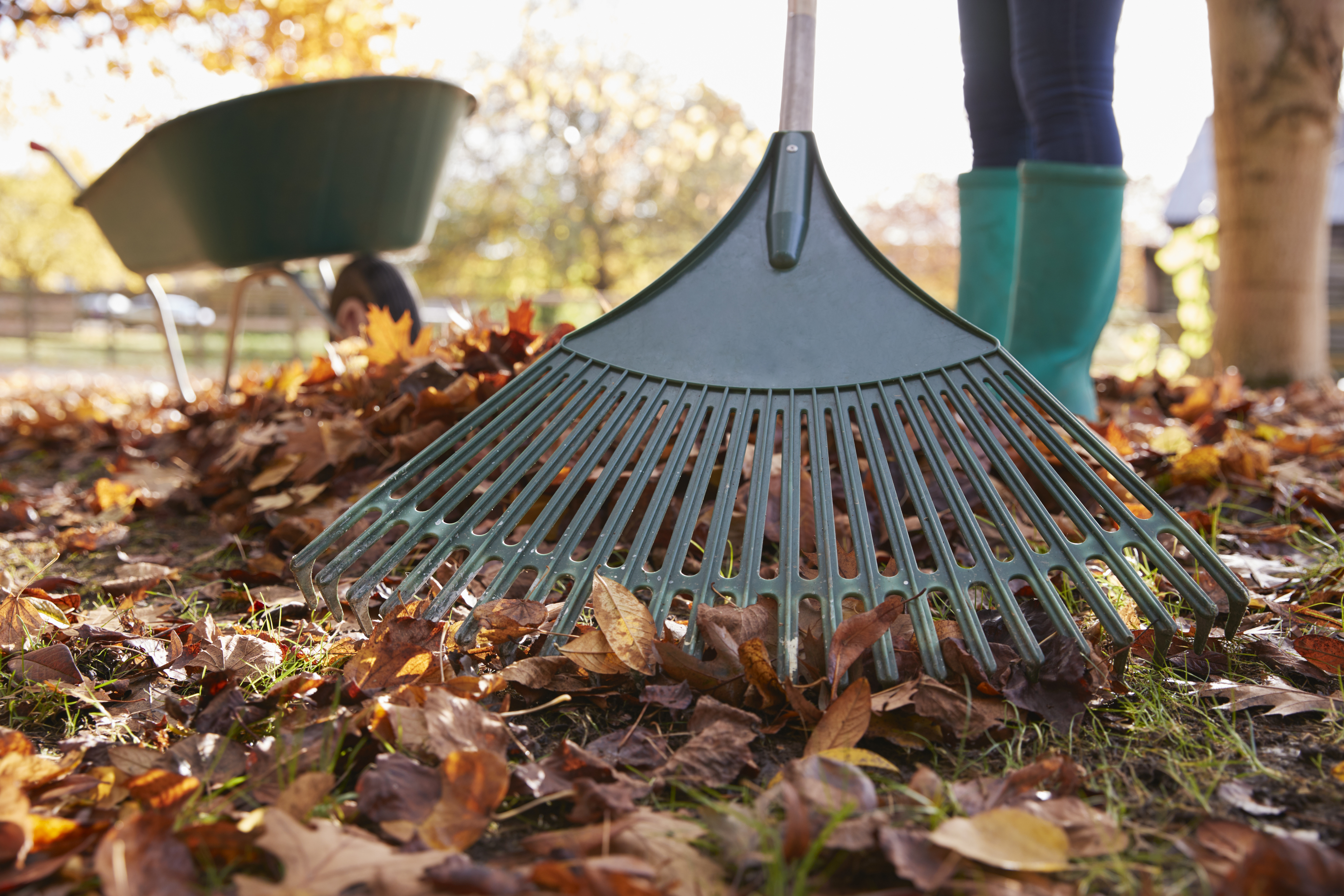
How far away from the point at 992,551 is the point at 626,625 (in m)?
0.42

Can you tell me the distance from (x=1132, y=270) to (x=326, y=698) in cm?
2365

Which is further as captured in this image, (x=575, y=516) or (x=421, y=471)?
(x=421, y=471)

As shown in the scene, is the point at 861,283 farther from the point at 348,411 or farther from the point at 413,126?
the point at 413,126

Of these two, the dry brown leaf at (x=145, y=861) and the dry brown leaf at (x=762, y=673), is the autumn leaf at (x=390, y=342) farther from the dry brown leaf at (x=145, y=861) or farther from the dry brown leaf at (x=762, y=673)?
the dry brown leaf at (x=145, y=861)

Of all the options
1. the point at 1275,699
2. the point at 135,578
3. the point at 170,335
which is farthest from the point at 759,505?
the point at 170,335

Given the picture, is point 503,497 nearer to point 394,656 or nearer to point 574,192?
point 394,656

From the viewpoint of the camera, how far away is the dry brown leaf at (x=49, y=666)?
35.9 inches

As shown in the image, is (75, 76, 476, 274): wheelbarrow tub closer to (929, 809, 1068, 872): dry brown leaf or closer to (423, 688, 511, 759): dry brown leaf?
(423, 688, 511, 759): dry brown leaf

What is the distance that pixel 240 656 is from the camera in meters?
0.93

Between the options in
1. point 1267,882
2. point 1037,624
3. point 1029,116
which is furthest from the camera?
point 1029,116

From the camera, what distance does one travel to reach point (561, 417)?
1.13 metres

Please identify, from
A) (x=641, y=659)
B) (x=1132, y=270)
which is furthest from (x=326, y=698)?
(x=1132, y=270)

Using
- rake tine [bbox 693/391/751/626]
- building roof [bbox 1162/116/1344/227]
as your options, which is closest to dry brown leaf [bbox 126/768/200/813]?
rake tine [bbox 693/391/751/626]

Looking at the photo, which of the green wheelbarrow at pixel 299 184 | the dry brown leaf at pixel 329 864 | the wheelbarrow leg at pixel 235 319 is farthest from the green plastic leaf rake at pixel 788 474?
the wheelbarrow leg at pixel 235 319
